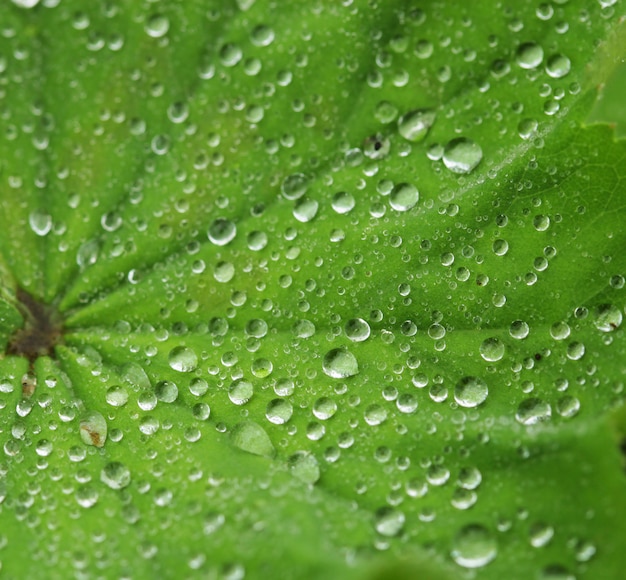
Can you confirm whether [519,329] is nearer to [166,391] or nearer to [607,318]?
[607,318]

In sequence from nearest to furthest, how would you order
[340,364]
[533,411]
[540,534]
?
1. [540,534]
2. [533,411]
3. [340,364]

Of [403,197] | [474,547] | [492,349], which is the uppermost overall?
[403,197]

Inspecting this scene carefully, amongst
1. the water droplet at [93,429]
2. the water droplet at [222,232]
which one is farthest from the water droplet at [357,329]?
the water droplet at [93,429]

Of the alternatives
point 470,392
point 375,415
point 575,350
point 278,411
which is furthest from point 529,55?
point 278,411

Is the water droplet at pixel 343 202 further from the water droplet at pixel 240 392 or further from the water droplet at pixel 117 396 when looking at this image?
the water droplet at pixel 117 396

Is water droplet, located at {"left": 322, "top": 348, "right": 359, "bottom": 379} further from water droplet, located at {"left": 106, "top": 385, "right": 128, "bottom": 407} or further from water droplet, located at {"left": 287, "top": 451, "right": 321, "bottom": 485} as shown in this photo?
water droplet, located at {"left": 106, "top": 385, "right": 128, "bottom": 407}

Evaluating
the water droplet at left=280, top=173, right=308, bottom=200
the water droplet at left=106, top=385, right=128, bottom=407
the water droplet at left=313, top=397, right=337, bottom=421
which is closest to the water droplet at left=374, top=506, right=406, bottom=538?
the water droplet at left=313, top=397, right=337, bottom=421

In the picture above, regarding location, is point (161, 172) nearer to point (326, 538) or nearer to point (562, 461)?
point (326, 538)

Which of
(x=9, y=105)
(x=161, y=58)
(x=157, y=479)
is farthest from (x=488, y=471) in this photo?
(x=9, y=105)
